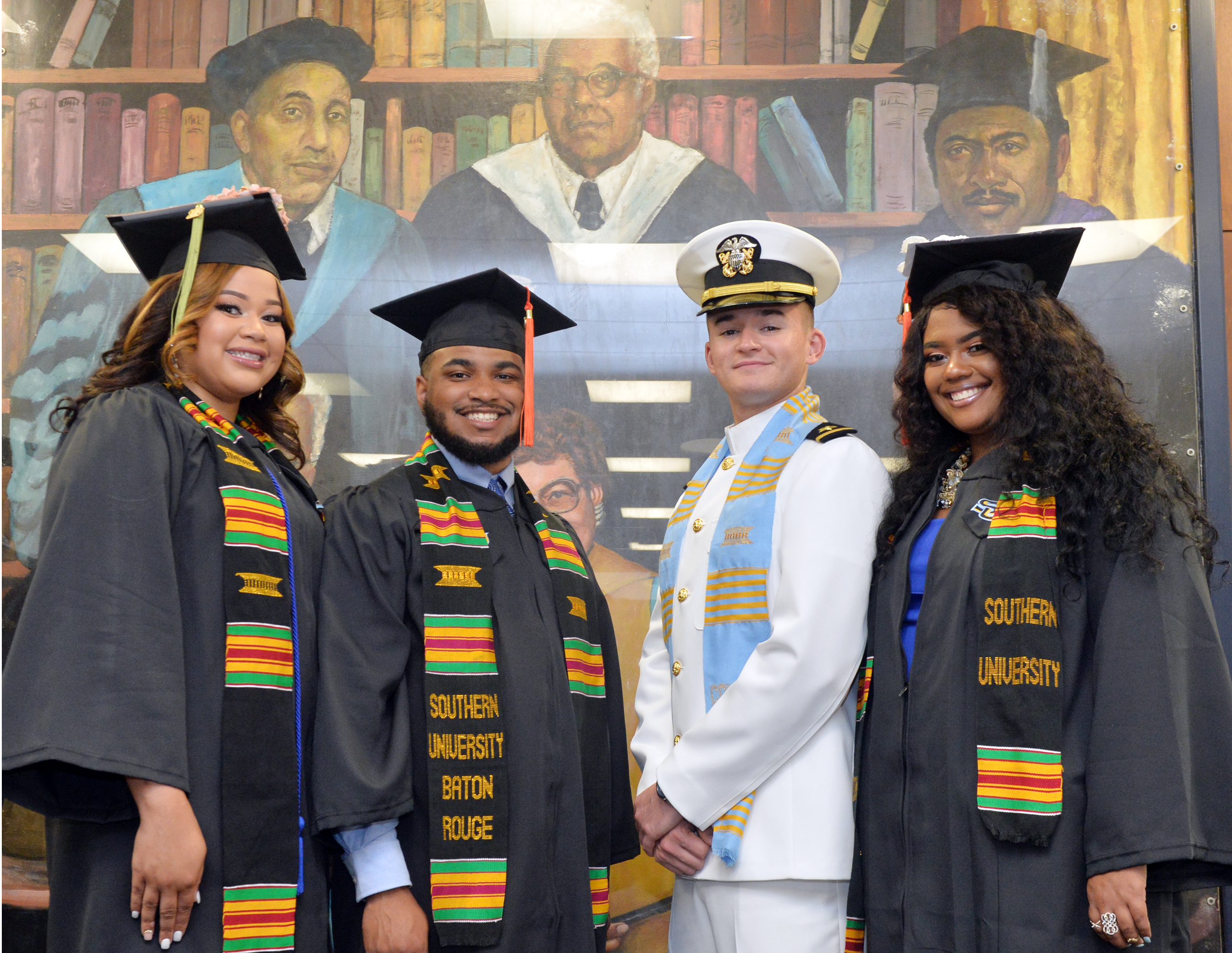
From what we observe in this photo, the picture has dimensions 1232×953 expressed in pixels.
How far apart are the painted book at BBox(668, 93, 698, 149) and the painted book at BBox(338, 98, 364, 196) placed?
4.31ft

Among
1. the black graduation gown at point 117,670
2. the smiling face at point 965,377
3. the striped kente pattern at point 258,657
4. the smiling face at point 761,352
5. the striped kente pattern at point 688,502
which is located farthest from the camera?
the striped kente pattern at point 688,502

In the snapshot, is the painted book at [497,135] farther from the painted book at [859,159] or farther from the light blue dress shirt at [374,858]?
the light blue dress shirt at [374,858]

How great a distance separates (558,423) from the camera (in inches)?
172

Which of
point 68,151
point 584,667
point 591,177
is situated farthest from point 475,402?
point 68,151

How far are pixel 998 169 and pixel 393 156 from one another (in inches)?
100

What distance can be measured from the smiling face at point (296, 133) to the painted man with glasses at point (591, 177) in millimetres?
478

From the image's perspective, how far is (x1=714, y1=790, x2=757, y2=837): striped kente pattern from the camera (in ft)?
8.18

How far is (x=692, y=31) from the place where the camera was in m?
4.45

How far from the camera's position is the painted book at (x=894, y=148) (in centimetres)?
437

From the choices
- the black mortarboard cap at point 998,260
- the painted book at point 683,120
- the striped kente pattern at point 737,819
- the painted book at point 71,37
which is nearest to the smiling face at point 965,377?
the black mortarboard cap at point 998,260

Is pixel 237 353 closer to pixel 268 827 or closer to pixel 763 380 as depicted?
pixel 268 827

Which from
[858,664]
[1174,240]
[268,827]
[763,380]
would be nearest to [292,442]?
[268,827]

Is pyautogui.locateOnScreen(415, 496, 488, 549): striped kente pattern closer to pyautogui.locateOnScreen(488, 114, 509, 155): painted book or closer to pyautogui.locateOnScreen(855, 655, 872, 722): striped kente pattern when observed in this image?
pyautogui.locateOnScreen(855, 655, 872, 722): striped kente pattern

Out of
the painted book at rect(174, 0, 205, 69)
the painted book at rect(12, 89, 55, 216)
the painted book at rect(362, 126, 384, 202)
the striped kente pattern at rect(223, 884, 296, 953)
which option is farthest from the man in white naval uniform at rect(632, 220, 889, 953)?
the painted book at rect(12, 89, 55, 216)
